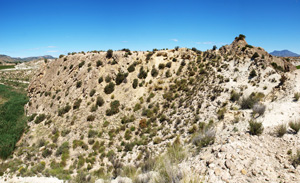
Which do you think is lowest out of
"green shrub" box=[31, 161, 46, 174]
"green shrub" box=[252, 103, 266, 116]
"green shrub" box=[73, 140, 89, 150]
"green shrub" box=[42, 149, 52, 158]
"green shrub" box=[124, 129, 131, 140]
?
"green shrub" box=[31, 161, 46, 174]

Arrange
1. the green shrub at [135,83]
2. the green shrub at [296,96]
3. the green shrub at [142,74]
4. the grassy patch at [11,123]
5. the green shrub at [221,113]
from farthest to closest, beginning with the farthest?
the green shrub at [142,74]
the green shrub at [135,83]
the grassy patch at [11,123]
the green shrub at [221,113]
the green shrub at [296,96]

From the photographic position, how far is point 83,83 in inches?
984

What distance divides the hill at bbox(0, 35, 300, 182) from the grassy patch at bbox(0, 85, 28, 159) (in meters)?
1.05

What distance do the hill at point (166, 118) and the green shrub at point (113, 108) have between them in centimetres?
14

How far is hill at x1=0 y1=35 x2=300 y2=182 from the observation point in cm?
727

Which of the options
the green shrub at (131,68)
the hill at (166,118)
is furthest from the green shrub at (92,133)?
the green shrub at (131,68)

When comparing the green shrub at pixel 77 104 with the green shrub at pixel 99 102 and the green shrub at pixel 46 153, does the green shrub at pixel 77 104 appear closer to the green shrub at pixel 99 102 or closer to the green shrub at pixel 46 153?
the green shrub at pixel 99 102

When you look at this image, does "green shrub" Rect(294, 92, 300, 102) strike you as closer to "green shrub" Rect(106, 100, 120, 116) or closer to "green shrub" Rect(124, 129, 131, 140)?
"green shrub" Rect(124, 129, 131, 140)

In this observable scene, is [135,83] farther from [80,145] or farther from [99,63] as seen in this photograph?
[80,145]

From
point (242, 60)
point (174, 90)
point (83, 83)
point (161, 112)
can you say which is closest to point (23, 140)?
point (83, 83)

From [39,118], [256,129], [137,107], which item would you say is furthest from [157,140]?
[39,118]

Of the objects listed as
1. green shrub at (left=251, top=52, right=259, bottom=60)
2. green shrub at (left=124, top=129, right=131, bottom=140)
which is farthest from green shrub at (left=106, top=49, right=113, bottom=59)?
green shrub at (left=251, top=52, right=259, bottom=60)

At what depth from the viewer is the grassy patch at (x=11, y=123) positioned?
18.1 m

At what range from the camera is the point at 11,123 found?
23031mm
